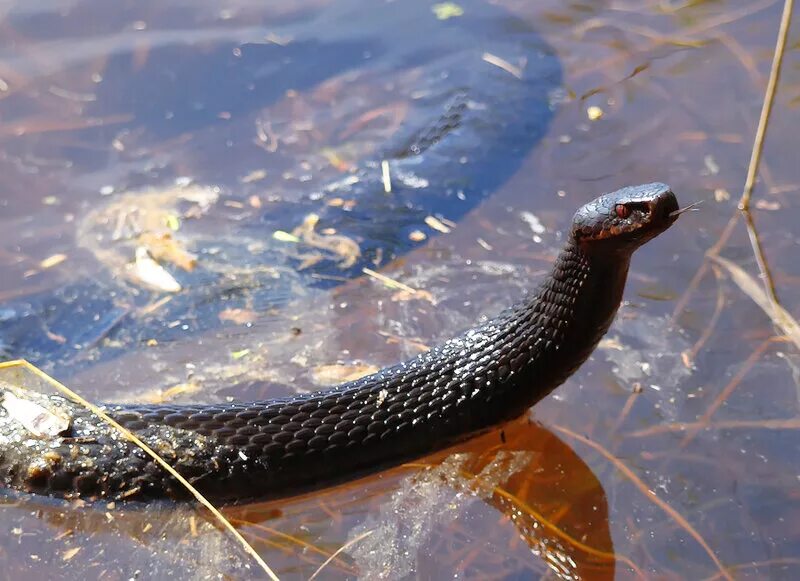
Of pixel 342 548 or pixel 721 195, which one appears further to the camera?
pixel 721 195

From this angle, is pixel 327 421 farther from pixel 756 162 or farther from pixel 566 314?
pixel 756 162

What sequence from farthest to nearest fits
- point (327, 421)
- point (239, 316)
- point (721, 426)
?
point (239, 316), point (721, 426), point (327, 421)

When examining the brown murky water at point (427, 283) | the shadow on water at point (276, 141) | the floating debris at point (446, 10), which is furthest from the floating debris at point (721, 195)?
the floating debris at point (446, 10)

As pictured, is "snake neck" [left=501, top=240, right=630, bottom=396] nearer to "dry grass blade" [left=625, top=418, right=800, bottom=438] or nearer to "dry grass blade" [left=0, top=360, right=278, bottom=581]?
"dry grass blade" [left=625, top=418, right=800, bottom=438]

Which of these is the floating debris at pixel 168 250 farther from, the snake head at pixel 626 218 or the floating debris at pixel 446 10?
the floating debris at pixel 446 10

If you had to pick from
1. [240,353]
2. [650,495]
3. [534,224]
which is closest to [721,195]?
[534,224]

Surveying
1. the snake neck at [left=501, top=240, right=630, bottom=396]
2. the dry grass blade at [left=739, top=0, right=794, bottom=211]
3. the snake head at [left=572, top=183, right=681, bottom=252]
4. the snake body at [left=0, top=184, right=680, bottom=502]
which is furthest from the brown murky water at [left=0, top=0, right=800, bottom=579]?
the snake head at [left=572, top=183, right=681, bottom=252]
